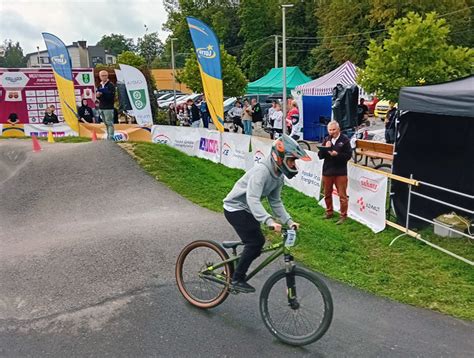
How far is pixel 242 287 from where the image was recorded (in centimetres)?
470

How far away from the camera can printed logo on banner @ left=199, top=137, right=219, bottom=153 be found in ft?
47.9

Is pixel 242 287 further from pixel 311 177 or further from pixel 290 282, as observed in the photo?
pixel 311 177

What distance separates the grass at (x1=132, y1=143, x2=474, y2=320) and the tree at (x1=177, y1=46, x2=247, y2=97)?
23.8 m

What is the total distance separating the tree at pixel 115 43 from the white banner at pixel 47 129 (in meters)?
127

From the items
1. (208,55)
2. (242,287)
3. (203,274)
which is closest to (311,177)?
(203,274)

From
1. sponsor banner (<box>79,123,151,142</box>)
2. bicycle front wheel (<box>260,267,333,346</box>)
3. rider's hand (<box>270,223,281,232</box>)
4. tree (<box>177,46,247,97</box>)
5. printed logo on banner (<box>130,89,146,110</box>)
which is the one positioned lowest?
bicycle front wheel (<box>260,267,333,346</box>)

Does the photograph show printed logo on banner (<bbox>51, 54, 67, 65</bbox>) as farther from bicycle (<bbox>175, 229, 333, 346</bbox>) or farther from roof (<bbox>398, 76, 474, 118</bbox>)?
bicycle (<bbox>175, 229, 333, 346</bbox>)

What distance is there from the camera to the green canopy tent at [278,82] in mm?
30859

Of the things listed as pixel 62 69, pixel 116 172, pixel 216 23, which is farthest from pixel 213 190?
pixel 216 23

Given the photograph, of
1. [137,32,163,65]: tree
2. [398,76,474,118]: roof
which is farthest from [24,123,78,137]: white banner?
[137,32,163,65]: tree

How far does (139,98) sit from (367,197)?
1351 cm

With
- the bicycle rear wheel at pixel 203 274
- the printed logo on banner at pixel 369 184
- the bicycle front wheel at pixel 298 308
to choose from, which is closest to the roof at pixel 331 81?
the printed logo on banner at pixel 369 184

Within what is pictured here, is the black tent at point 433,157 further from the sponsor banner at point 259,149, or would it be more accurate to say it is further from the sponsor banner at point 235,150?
the sponsor banner at point 235,150

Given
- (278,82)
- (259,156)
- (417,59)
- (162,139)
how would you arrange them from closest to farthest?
(259,156)
(417,59)
(162,139)
(278,82)
